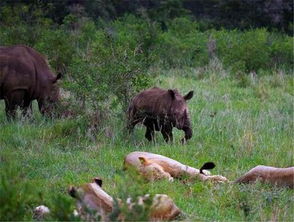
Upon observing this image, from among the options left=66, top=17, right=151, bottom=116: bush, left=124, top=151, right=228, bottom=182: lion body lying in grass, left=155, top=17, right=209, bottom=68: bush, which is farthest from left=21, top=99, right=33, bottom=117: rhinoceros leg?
left=155, top=17, right=209, bottom=68: bush

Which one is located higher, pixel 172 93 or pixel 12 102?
pixel 172 93

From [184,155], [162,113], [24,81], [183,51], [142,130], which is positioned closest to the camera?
[184,155]

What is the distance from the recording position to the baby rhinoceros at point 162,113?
10117 millimetres

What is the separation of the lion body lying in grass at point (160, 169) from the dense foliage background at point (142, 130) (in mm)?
198

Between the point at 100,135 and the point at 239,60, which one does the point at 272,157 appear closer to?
the point at 100,135

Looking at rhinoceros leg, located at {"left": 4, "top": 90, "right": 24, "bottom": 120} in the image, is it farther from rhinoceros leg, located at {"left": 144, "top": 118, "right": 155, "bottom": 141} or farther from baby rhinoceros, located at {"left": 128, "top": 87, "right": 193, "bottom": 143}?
rhinoceros leg, located at {"left": 144, "top": 118, "right": 155, "bottom": 141}

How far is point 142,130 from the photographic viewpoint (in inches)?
437

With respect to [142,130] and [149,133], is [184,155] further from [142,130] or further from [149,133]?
[142,130]

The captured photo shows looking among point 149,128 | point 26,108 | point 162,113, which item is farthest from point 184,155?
point 26,108

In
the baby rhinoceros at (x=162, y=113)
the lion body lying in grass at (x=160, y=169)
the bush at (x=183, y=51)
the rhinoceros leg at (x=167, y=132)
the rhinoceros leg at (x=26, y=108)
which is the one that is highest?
the lion body lying in grass at (x=160, y=169)

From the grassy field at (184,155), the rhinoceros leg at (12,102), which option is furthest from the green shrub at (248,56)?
the rhinoceros leg at (12,102)

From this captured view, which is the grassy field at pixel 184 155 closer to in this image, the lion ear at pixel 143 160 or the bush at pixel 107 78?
the lion ear at pixel 143 160

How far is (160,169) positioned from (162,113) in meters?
2.46

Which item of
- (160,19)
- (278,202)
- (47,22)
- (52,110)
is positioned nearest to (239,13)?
(160,19)
